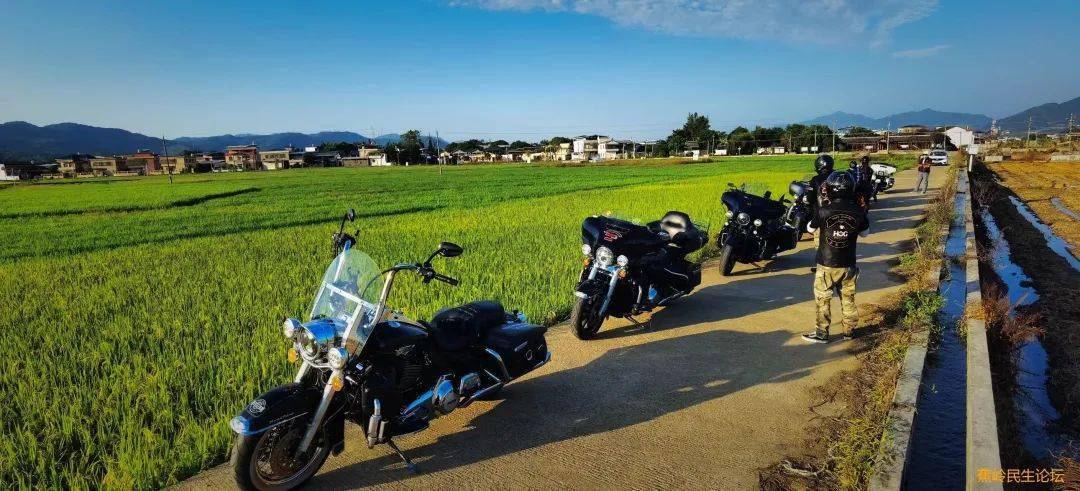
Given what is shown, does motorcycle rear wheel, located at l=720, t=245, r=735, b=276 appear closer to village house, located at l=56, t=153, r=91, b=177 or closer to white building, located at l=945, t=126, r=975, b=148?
white building, located at l=945, t=126, r=975, b=148

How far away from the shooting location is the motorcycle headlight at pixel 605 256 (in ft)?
16.9

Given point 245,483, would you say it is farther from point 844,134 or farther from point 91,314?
point 844,134

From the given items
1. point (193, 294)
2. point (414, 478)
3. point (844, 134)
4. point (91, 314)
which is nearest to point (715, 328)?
point (414, 478)

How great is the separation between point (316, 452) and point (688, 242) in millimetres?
4768

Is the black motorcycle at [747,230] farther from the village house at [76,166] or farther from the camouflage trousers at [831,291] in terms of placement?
the village house at [76,166]

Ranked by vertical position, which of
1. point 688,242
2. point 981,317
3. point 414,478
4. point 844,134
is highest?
point 844,134

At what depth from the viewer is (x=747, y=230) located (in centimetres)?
798

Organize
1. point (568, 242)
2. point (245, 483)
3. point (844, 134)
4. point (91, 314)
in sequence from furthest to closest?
point (844, 134) → point (568, 242) → point (91, 314) → point (245, 483)

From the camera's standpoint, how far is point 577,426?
146 inches

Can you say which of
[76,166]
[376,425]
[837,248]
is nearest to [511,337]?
[376,425]

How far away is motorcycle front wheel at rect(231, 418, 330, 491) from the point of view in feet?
9.06

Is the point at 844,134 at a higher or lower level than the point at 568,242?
higher

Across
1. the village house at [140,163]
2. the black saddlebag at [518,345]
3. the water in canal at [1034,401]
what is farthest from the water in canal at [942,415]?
the village house at [140,163]

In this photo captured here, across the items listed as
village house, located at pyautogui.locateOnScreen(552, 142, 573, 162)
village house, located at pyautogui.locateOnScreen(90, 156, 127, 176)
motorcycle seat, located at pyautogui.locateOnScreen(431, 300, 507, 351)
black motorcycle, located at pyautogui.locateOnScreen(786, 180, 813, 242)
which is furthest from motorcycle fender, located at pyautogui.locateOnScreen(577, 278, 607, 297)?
village house, located at pyautogui.locateOnScreen(90, 156, 127, 176)
